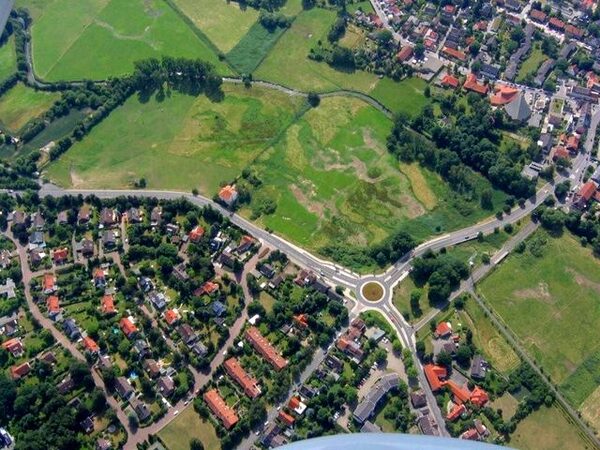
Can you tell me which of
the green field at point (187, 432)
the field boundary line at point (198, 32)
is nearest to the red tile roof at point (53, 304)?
the green field at point (187, 432)

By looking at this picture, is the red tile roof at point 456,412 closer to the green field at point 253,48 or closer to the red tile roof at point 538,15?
the green field at point 253,48

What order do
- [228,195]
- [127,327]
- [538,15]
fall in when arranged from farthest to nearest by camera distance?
[538,15] → [228,195] → [127,327]

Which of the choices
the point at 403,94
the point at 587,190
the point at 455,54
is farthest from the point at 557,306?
the point at 455,54

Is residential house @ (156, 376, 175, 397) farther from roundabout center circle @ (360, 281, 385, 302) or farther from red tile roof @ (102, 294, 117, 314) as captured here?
roundabout center circle @ (360, 281, 385, 302)

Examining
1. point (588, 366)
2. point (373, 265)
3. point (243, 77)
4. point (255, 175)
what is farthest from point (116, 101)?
point (588, 366)

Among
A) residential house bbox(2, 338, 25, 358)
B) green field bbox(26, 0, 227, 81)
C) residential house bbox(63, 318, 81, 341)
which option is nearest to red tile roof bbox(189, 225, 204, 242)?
residential house bbox(63, 318, 81, 341)

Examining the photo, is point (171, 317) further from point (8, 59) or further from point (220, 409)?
point (8, 59)
